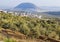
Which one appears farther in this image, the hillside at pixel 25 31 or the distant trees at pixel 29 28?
the distant trees at pixel 29 28

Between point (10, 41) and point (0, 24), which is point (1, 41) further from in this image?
point (0, 24)

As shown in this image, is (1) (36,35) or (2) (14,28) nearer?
(1) (36,35)

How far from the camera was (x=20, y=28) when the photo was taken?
16.7 metres

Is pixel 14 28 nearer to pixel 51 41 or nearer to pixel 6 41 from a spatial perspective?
pixel 51 41

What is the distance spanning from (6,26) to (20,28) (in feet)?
3.48

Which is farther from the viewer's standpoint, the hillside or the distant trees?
the distant trees

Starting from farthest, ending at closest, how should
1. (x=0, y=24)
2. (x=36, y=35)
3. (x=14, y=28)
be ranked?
(x=0, y=24)
(x=14, y=28)
(x=36, y=35)

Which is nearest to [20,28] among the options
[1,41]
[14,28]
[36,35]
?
[14,28]

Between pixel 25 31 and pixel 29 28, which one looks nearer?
pixel 25 31

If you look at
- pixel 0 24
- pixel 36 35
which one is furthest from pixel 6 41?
pixel 0 24

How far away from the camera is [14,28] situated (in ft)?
54.6

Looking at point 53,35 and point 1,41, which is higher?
point 1,41

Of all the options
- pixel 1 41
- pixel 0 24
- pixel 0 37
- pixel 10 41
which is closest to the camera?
pixel 10 41

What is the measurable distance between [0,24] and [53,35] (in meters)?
4.24
